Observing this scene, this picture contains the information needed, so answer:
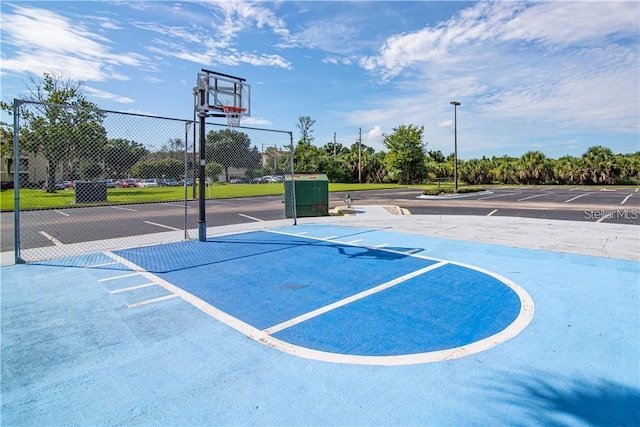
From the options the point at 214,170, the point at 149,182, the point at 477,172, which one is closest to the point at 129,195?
the point at 149,182

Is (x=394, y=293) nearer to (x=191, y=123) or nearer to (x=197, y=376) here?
(x=197, y=376)

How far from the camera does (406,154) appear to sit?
47.7m

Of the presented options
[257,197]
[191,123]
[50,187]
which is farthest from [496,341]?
[257,197]

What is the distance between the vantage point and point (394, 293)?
525cm

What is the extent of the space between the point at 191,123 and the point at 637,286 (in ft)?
31.1

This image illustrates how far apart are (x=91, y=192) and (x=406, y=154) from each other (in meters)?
38.5

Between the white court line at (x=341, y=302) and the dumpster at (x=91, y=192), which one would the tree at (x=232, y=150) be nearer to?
the dumpster at (x=91, y=192)

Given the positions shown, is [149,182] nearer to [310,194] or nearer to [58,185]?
[58,185]

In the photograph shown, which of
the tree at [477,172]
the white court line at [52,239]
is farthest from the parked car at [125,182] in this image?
the tree at [477,172]

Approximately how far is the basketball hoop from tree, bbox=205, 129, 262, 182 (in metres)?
2.81

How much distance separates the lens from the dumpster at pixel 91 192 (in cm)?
1624

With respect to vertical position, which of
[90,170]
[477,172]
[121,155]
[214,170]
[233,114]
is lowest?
[90,170]

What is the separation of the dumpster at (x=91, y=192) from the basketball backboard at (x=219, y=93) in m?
10.3

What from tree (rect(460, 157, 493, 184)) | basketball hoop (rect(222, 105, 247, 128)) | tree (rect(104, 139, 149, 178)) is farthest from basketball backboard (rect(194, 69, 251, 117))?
tree (rect(460, 157, 493, 184))
